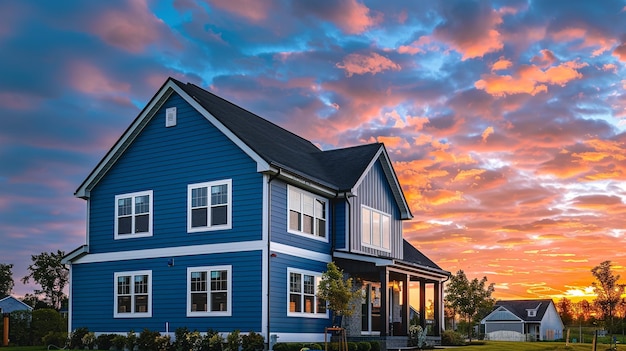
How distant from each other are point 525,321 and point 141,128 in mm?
90738

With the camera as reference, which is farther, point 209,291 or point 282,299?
point 209,291

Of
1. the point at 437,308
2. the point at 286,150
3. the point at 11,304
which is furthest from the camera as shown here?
the point at 11,304

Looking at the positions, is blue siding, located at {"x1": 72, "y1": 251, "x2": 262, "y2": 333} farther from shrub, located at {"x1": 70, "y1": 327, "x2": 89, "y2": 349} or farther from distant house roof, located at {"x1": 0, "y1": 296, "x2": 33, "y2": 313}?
distant house roof, located at {"x1": 0, "y1": 296, "x2": 33, "y2": 313}

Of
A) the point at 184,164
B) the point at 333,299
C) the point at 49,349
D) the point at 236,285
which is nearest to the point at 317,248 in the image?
the point at 333,299

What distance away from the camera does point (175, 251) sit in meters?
28.6

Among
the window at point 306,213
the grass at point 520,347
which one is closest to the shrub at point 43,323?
the window at point 306,213

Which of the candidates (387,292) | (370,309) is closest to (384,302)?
(387,292)

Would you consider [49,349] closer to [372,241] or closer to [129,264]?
[129,264]

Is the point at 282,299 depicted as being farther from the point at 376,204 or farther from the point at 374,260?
the point at 376,204

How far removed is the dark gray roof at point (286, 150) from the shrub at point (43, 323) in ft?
52.5

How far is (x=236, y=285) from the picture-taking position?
2652cm

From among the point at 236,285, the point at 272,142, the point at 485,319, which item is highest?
the point at 272,142

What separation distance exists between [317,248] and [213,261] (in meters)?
4.61

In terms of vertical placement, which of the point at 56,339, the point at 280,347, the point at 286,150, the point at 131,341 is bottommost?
the point at 56,339
